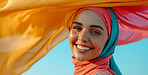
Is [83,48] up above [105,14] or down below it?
below

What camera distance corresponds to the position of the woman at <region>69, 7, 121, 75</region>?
2354 millimetres

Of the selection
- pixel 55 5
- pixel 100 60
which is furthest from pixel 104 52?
pixel 55 5

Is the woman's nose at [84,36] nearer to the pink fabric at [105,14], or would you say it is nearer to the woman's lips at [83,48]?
the woman's lips at [83,48]

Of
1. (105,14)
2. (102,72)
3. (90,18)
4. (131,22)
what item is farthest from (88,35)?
(131,22)

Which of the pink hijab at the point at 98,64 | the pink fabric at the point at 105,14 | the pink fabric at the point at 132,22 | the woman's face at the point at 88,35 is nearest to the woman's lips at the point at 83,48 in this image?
the woman's face at the point at 88,35

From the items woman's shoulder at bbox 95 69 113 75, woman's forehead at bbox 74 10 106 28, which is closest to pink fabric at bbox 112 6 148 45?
woman's forehead at bbox 74 10 106 28

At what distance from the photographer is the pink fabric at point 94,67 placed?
2383 millimetres

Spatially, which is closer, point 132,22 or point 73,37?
point 73,37

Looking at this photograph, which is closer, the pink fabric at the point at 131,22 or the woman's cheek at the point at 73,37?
the woman's cheek at the point at 73,37

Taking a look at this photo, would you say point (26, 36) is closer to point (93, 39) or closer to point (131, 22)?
point (93, 39)

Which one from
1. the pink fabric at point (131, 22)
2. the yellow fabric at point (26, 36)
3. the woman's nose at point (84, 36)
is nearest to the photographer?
the woman's nose at point (84, 36)

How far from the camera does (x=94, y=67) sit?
7.93ft

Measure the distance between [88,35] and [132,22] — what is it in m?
0.58

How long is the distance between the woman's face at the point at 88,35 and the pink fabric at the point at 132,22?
0.94ft
